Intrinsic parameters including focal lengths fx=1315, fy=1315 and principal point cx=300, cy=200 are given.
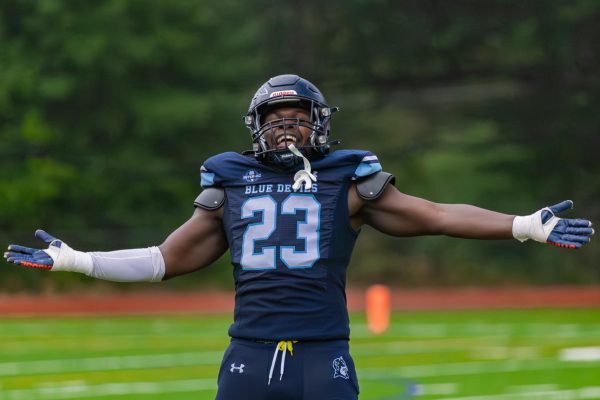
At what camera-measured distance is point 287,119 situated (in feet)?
15.7

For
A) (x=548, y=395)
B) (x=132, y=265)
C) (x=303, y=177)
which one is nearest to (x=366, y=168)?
(x=303, y=177)

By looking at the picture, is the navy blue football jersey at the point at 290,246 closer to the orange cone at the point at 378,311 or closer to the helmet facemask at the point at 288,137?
the helmet facemask at the point at 288,137

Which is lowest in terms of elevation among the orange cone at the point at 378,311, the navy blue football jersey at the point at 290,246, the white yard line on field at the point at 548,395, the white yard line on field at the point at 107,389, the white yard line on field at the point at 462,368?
the navy blue football jersey at the point at 290,246

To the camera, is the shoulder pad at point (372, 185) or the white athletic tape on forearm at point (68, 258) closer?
the shoulder pad at point (372, 185)

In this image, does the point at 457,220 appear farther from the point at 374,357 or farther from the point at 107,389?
the point at 374,357

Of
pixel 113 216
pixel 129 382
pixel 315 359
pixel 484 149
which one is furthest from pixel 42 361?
pixel 484 149

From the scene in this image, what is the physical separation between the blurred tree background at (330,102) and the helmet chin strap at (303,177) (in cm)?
2126

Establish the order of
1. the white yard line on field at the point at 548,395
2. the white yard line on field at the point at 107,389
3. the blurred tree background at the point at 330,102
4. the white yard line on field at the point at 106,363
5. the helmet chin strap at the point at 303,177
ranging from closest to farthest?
the helmet chin strap at the point at 303,177, the white yard line on field at the point at 548,395, the white yard line on field at the point at 107,389, the white yard line on field at the point at 106,363, the blurred tree background at the point at 330,102

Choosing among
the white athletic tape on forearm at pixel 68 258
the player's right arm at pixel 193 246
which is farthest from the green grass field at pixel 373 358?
the white athletic tape on forearm at pixel 68 258

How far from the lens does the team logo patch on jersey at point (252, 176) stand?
4.77 metres

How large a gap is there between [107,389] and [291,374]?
273 inches

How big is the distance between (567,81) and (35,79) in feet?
36.4

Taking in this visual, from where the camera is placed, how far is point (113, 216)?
89.6ft

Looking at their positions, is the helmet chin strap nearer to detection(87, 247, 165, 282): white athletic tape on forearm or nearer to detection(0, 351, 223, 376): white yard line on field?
detection(87, 247, 165, 282): white athletic tape on forearm
